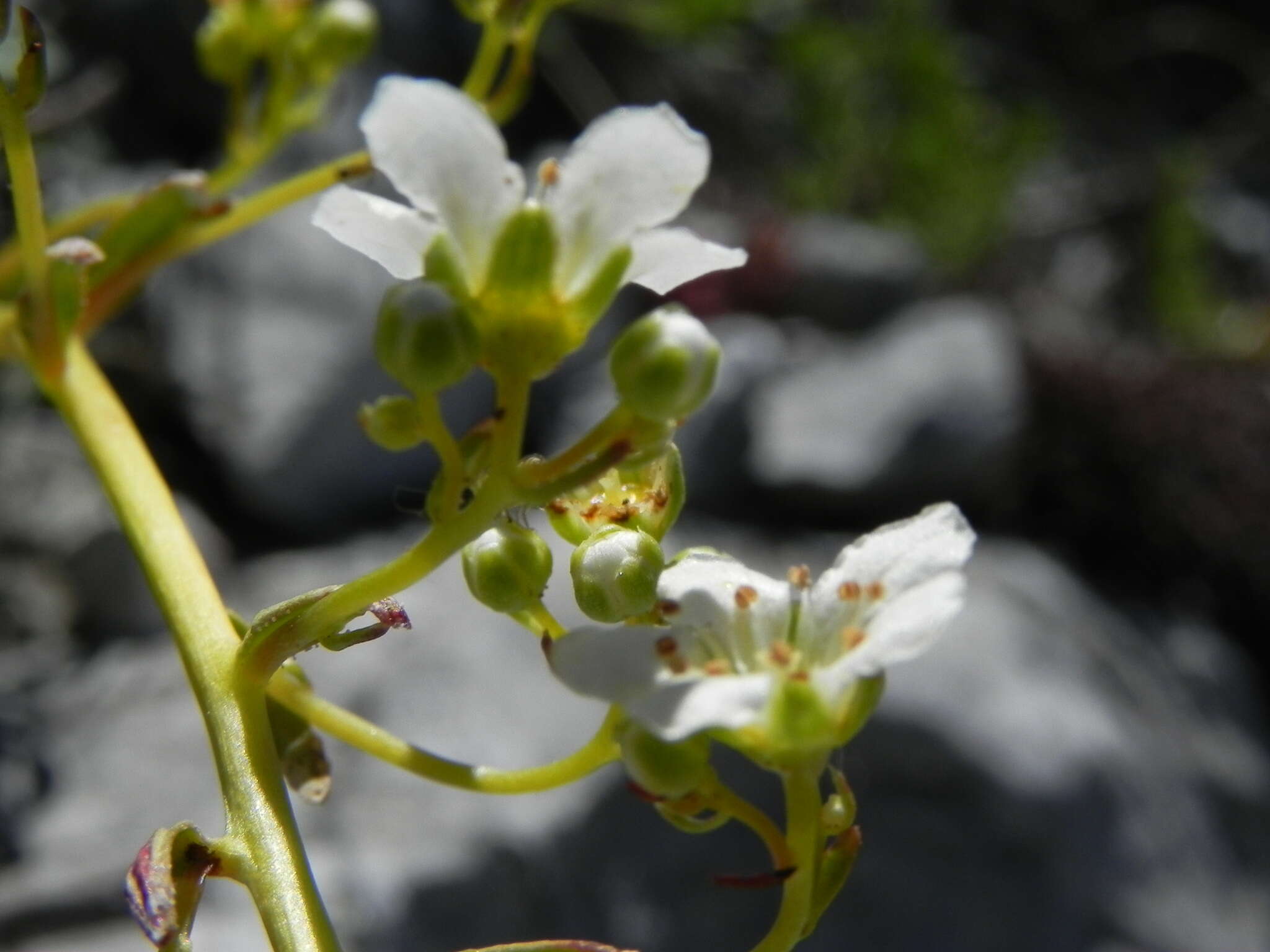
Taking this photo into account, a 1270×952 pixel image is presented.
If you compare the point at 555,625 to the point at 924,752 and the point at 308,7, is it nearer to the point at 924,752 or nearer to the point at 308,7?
the point at 308,7

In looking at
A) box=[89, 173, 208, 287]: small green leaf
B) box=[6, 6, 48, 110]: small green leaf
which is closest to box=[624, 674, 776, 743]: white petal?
box=[6, 6, 48, 110]: small green leaf

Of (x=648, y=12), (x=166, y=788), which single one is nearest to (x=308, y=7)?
(x=166, y=788)

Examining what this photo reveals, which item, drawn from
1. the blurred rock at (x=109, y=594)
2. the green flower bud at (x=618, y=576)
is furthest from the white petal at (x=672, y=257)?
the blurred rock at (x=109, y=594)

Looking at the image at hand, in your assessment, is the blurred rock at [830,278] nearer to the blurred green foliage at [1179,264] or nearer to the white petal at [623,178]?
the blurred green foliage at [1179,264]

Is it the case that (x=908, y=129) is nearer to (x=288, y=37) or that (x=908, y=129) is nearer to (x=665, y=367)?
(x=288, y=37)

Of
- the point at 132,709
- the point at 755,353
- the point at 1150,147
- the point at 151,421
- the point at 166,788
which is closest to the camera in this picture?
the point at 166,788

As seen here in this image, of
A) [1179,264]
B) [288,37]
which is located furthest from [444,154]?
[1179,264]
